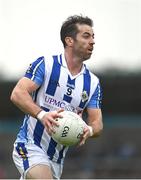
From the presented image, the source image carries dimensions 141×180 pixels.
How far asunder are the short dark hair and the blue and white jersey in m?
Answer: 0.31

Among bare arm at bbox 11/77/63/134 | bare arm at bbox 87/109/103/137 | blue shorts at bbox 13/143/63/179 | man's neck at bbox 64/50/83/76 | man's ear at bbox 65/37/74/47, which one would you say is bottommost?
blue shorts at bbox 13/143/63/179

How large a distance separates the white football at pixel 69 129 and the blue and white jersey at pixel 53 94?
0.52m

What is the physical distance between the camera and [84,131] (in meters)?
10.6

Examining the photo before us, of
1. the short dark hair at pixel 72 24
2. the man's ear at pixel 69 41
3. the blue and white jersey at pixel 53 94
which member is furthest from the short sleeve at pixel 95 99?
the short dark hair at pixel 72 24

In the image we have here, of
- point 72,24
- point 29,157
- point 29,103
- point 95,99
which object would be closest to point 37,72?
point 29,103

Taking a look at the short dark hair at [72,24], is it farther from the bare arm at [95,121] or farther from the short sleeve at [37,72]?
the bare arm at [95,121]

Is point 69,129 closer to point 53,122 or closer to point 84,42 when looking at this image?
point 53,122

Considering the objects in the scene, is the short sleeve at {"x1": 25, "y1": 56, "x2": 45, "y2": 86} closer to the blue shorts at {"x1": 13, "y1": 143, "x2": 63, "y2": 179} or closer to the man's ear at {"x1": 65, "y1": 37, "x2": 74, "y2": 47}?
the man's ear at {"x1": 65, "y1": 37, "x2": 74, "y2": 47}

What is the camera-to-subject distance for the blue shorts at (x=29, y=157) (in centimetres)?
1096

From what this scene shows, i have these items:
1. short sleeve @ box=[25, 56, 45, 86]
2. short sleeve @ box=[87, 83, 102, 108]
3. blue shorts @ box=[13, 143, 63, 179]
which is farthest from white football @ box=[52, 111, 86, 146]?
short sleeve @ box=[87, 83, 102, 108]

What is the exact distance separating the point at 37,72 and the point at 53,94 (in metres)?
0.37

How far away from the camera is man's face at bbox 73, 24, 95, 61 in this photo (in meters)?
11.0

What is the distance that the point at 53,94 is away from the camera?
1105 centimetres

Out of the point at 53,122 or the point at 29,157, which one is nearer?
the point at 53,122
